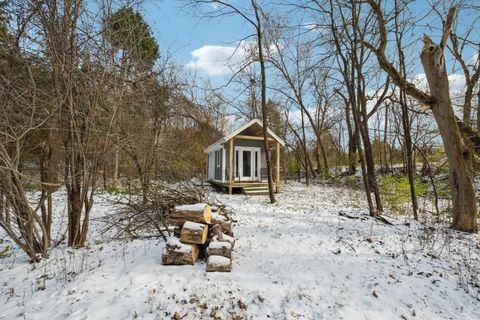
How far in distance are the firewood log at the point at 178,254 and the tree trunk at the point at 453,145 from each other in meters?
6.05

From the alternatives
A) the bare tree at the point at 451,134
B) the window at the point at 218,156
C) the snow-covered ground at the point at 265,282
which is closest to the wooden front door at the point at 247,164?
the window at the point at 218,156

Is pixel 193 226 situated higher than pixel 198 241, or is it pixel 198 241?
pixel 193 226

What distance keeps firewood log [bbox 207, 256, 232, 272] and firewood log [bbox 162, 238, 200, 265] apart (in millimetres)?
310

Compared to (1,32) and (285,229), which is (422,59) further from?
(1,32)

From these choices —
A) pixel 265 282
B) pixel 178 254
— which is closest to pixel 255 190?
pixel 178 254

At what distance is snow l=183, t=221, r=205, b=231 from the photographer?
3.99m

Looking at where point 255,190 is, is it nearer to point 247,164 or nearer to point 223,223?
point 247,164

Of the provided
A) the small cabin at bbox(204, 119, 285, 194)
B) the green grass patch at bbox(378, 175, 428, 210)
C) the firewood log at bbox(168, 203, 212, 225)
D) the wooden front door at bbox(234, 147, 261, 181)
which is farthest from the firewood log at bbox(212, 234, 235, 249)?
the wooden front door at bbox(234, 147, 261, 181)

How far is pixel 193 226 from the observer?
158 inches

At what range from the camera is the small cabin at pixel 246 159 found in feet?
43.2

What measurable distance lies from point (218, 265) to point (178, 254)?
2.03 feet

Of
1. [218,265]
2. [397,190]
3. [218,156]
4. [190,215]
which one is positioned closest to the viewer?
[218,265]

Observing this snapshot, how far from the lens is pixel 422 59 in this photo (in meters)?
6.25

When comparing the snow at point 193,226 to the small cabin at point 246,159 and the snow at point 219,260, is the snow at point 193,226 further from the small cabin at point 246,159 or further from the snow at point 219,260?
the small cabin at point 246,159
